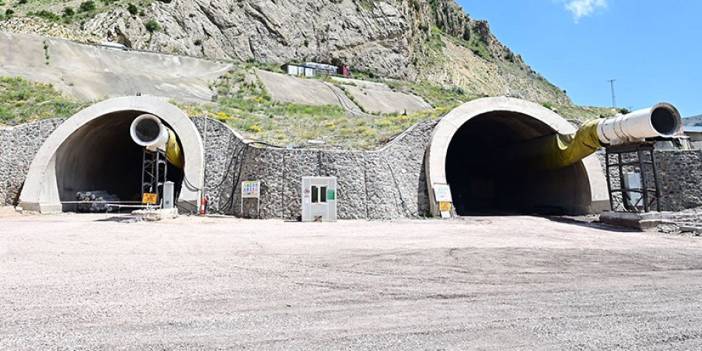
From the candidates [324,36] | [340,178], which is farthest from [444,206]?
[324,36]

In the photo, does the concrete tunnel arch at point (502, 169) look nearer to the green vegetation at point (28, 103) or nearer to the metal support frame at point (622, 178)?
the metal support frame at point (622, 178)

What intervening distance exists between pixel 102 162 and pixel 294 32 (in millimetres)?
61021

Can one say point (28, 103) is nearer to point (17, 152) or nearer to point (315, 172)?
point (17, 152)

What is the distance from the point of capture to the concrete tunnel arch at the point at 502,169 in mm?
21344

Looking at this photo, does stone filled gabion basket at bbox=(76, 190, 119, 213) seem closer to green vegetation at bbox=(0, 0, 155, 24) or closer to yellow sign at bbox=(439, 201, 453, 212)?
yellow sign at bbox=(439, 201, 453, 212)

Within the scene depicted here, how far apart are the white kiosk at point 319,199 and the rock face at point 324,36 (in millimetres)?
58239

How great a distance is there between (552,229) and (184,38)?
69.1 meters

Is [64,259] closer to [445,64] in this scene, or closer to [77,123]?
[77,123]

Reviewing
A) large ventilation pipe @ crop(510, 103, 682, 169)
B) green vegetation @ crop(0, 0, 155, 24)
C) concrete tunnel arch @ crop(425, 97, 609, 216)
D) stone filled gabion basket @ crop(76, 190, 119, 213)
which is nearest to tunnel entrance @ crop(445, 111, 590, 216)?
concrete tunnel arch @ crop(425, 97, 609, 216)

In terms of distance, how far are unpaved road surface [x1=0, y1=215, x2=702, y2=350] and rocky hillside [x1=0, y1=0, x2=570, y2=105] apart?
65.5 meters

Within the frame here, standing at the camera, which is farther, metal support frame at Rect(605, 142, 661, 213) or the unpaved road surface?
metal support frame at Rect(605, 142, 661, 213)

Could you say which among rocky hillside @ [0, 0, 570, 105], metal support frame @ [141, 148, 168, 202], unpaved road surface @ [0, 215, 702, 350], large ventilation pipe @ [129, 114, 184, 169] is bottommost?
unpaved road surface @ [0, 215, 702, 350]

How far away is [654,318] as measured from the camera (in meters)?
5.00

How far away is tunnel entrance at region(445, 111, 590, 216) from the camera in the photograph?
75.5 feet
